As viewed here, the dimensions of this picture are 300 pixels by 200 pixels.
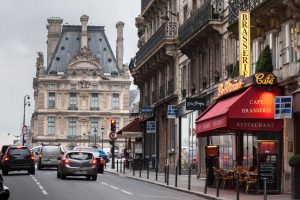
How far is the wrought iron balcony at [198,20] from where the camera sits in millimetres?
39484

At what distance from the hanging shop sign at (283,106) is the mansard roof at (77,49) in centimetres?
13688

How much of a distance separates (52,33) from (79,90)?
15.1 metres

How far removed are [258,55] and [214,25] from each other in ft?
24.4

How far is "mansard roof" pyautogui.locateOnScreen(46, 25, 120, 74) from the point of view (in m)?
166

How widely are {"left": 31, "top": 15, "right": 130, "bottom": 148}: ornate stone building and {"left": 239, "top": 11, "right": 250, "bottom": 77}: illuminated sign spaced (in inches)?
5233

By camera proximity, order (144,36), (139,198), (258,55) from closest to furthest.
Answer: (139,198), (258,55), (144,36)

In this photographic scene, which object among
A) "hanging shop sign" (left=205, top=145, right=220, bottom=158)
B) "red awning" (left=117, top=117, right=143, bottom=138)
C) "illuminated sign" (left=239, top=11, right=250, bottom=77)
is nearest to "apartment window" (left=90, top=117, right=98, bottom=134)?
"red awning" (left=117, top=117, right=143, bottom=138)

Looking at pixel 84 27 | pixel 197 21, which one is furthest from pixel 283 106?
pixel 84 27

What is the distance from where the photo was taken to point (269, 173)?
27.4m

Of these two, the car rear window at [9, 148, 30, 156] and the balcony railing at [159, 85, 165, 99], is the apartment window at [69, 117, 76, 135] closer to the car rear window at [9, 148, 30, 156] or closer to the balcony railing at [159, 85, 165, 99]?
the balcony railing at [159, 85, 165, 99]

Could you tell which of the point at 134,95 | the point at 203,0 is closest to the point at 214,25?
the point at 203,0

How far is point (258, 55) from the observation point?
3222 centimetres

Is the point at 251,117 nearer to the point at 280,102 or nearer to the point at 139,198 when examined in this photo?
the point at 280,102

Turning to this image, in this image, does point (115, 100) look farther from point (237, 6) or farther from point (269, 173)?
point (269, 173)
